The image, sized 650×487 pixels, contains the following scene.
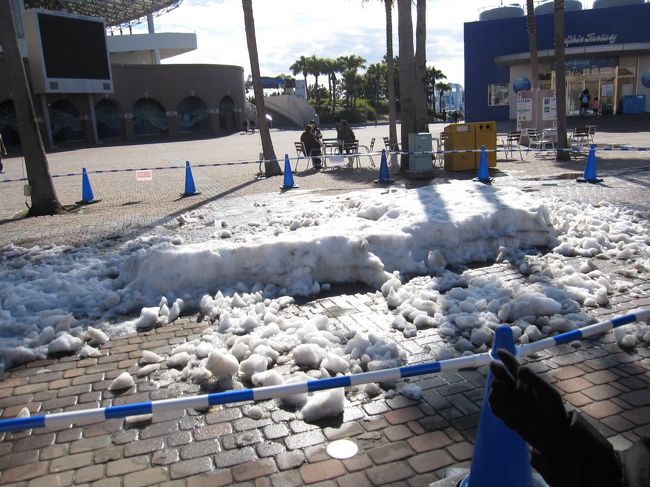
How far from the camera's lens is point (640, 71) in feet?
123

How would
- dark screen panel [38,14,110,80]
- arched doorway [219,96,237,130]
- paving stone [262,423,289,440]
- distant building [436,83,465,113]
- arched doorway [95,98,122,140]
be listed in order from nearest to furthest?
paving stone [262,423,289,440], dark screen panel [38,14,110,80], arched doorway [95,98,122,140], arched doorway [219,96,237,130], distant building [436,83,465,113]

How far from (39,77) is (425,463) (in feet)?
142

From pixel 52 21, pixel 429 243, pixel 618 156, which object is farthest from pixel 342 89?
pixel 429 243

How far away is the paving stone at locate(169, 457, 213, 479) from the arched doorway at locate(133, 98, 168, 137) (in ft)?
167

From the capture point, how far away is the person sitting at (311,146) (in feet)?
61.0

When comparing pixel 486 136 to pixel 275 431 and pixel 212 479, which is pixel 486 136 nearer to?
pixel 275 431

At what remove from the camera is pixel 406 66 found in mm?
14656

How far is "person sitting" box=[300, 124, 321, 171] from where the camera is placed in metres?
18.6

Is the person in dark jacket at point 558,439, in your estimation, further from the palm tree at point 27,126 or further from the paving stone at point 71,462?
the palm tree at point 27,126

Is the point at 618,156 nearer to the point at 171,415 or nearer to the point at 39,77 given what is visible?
the point at 171,415

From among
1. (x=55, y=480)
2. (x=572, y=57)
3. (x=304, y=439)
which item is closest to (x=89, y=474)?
(x=55, y=480)

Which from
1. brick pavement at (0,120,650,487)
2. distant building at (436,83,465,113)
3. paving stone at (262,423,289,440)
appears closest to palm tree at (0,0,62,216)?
brick pavement at (0,120,650,487)

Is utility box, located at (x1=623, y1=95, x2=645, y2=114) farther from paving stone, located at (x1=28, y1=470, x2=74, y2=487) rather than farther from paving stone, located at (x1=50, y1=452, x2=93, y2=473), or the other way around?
paving stone, located at (x1=28, y1=470, x2=74, y2=487)

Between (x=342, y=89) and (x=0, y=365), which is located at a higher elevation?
(x=342, y=89)
